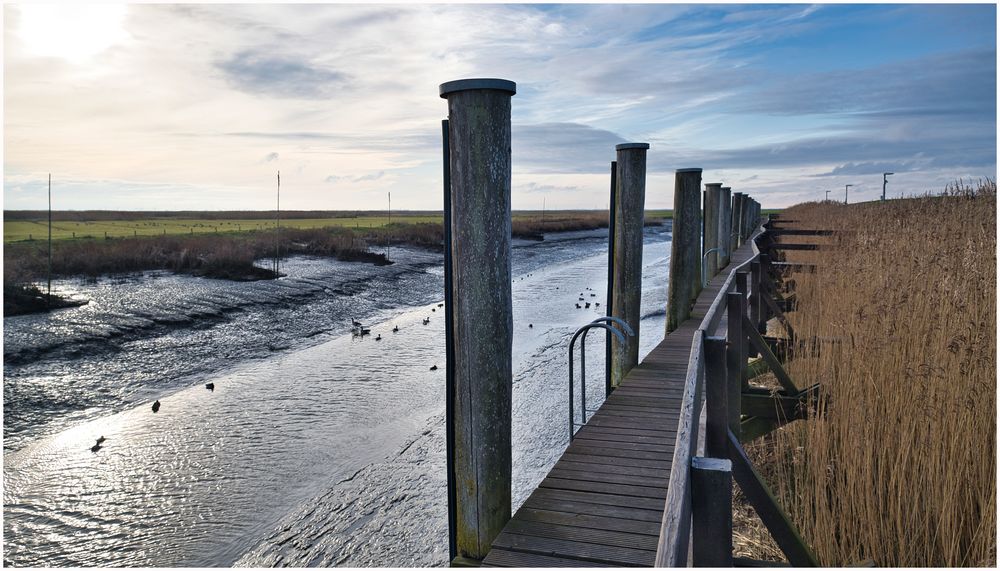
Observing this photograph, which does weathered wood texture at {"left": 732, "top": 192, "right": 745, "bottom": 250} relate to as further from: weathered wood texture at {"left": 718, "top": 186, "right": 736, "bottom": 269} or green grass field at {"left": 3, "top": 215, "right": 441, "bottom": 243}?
green grass field at {"left": 3, "top": 215, "right": 441, "bottom": 243}

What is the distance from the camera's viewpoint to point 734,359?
3682 mm

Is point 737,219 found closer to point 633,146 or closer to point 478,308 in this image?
point 633,146

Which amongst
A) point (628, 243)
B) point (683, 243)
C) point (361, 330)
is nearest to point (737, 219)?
point (361, 330)

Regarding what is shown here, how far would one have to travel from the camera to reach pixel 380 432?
25.1ft

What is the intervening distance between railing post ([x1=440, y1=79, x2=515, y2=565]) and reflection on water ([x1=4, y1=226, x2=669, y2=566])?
1849mm

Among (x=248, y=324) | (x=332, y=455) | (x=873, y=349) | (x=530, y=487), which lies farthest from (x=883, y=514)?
(x=248, y=324)

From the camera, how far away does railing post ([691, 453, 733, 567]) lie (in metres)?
1.61

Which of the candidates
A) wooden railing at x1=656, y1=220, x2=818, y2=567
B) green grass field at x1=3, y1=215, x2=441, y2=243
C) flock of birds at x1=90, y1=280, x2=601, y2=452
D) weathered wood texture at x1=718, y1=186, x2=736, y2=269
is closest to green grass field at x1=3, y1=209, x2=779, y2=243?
green grass field at x1=3, y1=215, x2=441, y2=243

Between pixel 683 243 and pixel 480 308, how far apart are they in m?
5.46

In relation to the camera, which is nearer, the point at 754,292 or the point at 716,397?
the point at 716,397

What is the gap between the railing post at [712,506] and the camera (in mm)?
1610

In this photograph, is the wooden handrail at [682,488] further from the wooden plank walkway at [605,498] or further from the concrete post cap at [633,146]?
the concrete post cap at [633,146]

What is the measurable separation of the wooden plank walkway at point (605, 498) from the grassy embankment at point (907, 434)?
76 cm

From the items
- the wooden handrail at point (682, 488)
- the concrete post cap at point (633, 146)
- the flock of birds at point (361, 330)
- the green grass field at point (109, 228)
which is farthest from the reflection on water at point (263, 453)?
the green grass field at point (109, 228)
